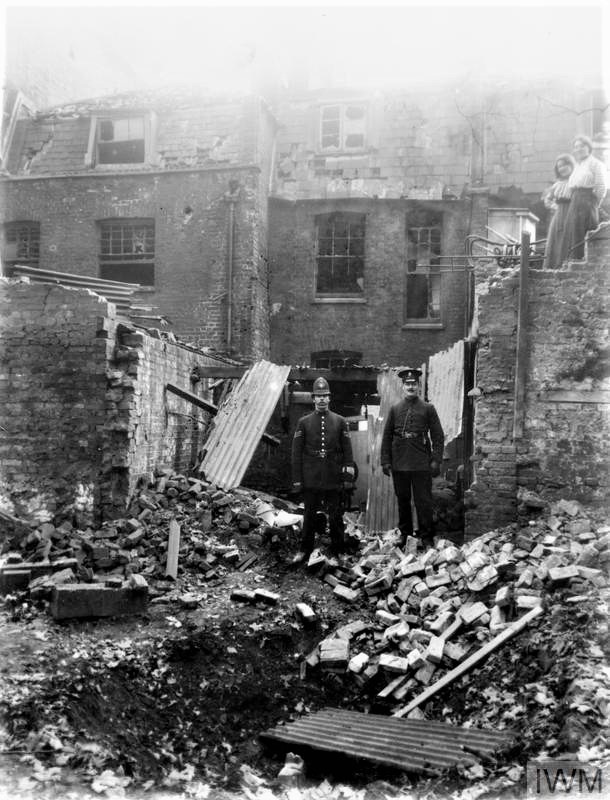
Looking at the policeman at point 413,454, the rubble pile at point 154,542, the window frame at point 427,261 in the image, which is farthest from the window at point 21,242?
the policeman at point 413,454

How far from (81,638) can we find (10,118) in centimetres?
1595

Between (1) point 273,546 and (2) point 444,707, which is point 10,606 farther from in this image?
(2) point 444,707

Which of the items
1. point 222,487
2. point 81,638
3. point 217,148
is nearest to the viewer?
point 81,638

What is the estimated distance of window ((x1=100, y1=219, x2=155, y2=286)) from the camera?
17.3 m

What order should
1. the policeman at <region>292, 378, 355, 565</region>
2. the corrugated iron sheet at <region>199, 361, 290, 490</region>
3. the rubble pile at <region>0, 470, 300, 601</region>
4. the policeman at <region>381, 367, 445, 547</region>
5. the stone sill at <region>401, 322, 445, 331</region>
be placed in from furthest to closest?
the stone sill at <region>401, 322, 445, 331</region>, the corrugated iron sheet at <region>199, 361, 290, 490</region>, the policeman at <region>381, 367, 445, 547</region>, the policeman at <region>292, 378, 355, 565</region>, the rubble pile at <region>0, 470, 300, 601</region>

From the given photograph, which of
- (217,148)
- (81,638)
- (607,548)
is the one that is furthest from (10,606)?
(217,148)

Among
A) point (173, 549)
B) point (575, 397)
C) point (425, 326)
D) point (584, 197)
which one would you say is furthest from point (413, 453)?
point (425, 326)

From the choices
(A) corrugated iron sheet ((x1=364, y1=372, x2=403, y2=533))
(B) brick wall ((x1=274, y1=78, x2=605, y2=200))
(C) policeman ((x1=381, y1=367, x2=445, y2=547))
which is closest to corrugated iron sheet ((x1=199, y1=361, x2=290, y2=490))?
(A) corrugated iron sheet ((x1=364, y1=372, x2=403, y2=533))

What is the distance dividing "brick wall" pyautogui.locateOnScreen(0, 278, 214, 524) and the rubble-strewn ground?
54cm

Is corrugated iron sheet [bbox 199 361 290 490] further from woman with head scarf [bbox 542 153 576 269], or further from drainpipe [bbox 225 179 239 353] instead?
drainpipe [bbox 225 179 239 353]

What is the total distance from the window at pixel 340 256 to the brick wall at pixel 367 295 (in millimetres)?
226

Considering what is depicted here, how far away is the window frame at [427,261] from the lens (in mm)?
17281

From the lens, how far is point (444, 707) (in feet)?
18.2

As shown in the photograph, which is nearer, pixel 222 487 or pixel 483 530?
pixel 483 530
